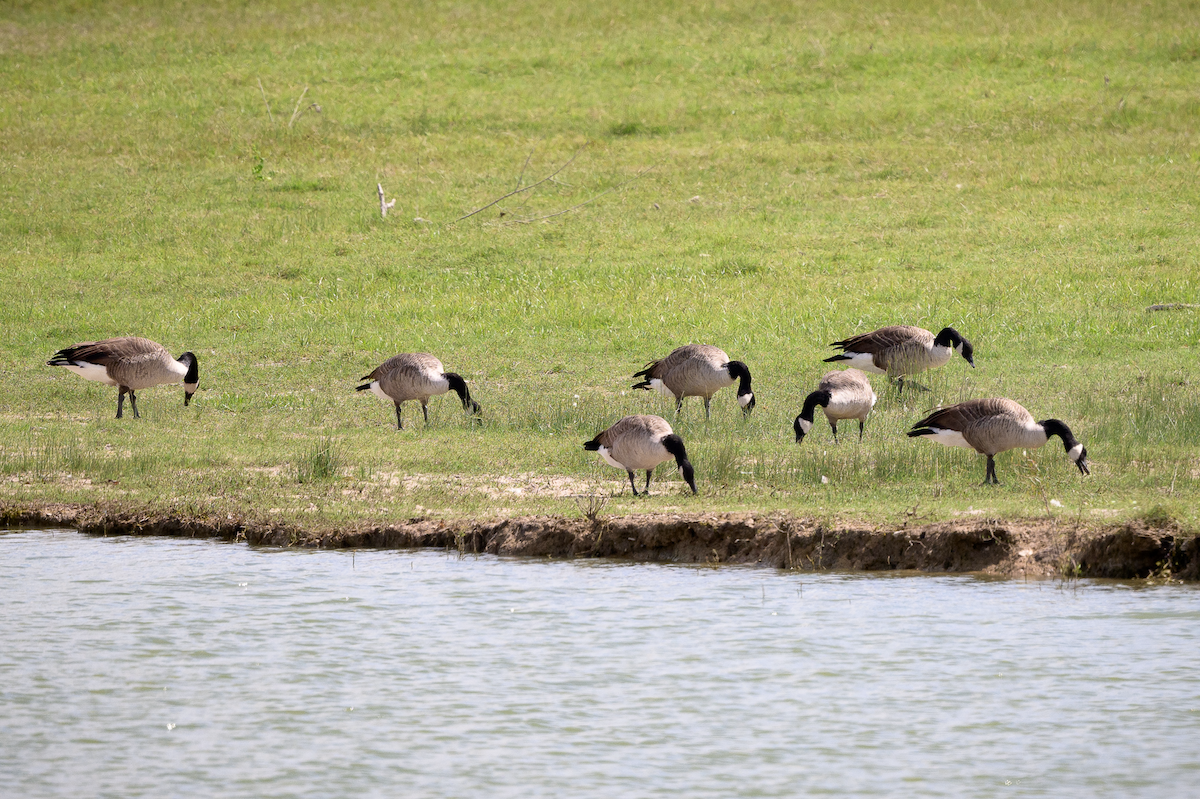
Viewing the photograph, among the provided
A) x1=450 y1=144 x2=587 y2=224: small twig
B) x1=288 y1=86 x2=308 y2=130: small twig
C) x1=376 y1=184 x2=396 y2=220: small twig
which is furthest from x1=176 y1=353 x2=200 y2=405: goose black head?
x1=288 y1=86 x2=308 y2=130: small twig

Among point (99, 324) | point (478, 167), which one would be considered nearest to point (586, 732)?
point (99, 324)

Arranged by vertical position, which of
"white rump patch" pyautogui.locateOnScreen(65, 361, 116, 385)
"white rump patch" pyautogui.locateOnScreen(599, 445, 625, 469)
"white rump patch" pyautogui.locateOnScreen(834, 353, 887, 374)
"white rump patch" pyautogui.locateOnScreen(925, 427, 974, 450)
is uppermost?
"white rump patch" pyautogui.locateOnScreen(834, 353, 887, 374)

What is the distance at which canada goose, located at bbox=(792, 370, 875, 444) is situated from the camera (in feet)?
48.3

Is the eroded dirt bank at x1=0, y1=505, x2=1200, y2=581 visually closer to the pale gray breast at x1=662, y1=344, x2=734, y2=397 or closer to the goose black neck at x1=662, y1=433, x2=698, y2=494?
the goose black neck at x1=662, y1=433, x2=698, y2=494

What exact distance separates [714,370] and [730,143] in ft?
63.0

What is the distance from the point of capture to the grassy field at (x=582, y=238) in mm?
14055

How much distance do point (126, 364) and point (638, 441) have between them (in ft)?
24.0

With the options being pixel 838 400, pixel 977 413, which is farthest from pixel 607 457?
pixel 977 413

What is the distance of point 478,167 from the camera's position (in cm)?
3334

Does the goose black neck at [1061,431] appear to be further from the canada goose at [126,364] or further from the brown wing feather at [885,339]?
the canada goose at [126,364]

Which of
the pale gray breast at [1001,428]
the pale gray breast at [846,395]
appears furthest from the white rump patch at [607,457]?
the pale gray breast at [1001,428]

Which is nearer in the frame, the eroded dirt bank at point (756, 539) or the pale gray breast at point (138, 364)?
the eroded dirt bank at point (756, 539)

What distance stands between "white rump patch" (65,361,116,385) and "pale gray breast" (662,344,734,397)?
259 inches

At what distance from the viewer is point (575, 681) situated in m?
9.13
